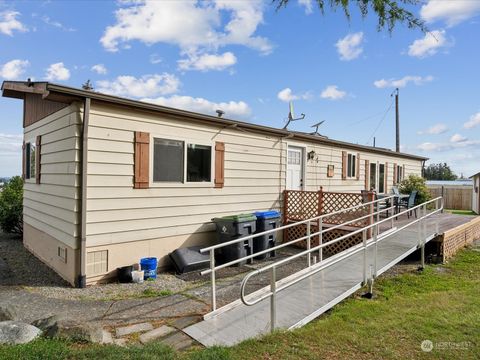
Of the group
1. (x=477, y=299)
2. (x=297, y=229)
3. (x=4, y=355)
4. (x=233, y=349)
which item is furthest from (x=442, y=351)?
(x=297, y=229)

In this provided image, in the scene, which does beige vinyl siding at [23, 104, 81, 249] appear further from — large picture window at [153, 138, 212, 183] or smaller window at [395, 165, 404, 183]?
smaller window at [395, 165, 404, 183]

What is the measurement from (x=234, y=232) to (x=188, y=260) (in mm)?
1138

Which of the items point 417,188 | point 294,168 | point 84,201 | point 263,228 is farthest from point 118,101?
point 417,188

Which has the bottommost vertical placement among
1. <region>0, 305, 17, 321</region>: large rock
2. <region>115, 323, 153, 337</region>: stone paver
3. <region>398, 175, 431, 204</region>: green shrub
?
<region>115, 323, 153, 337</region>: stone paver

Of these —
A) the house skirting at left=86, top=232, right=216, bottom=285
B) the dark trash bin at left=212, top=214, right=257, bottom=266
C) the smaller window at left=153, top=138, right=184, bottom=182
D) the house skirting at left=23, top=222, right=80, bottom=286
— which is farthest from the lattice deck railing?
the house skirting at left=23, top=222, right=80, bottom=286

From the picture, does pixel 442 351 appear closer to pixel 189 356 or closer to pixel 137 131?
pixel 189 356

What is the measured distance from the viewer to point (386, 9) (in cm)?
310

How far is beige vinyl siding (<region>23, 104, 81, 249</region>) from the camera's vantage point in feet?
18.1

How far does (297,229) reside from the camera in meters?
8.91

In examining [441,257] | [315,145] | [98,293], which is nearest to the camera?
[98,293]

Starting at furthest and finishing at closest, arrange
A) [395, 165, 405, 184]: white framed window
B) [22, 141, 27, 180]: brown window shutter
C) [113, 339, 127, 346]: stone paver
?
1. [395, 165, 405, 184]: white framed window
2. [22, 141, 27, 180]: brown window shutter
3. [113, 339, 127, 346]: stone paver

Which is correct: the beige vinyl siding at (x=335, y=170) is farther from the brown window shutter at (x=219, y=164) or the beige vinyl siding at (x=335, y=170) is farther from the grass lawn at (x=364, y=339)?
the grass lawn at (x=364, y=339)

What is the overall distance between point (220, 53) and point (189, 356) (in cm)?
1136

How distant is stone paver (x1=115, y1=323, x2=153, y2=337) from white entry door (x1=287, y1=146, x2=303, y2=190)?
6.72 meters
